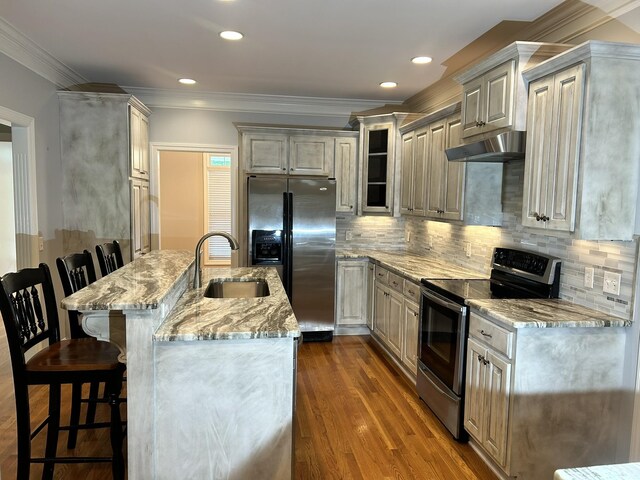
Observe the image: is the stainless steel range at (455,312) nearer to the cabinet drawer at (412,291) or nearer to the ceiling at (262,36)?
the cabinet drawer at (412,291)

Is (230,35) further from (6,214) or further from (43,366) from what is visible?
(6,214)

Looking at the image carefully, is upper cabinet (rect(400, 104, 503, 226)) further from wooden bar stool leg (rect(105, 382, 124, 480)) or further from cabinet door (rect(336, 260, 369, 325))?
wooden bar stool leg (rect(105, 382, 124, 480))

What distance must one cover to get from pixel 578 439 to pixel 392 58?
9.66 ft

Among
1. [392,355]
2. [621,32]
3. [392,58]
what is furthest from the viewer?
[392,355]

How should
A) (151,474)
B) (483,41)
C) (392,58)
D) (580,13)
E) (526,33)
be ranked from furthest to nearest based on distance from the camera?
(392,58) → (483,41) → (526,33) → (580,13) → (151,474)

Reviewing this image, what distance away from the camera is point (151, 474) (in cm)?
190

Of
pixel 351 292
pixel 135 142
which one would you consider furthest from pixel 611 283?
pixel 135 142

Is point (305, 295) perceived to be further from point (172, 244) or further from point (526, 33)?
point (172, 244)

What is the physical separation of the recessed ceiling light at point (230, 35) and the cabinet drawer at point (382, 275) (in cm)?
242

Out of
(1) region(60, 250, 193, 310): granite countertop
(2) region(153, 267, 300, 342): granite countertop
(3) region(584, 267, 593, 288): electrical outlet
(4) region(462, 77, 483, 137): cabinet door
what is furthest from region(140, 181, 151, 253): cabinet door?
(3) region(584, 267, 593, 288): electrical outlet

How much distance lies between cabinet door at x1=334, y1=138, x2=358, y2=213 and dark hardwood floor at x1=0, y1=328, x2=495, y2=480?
1.89 m

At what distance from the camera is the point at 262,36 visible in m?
3.19

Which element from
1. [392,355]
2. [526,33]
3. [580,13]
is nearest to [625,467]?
[580,13]

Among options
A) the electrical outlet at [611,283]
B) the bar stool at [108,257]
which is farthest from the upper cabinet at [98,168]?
the electrical outlet at [611,283]
